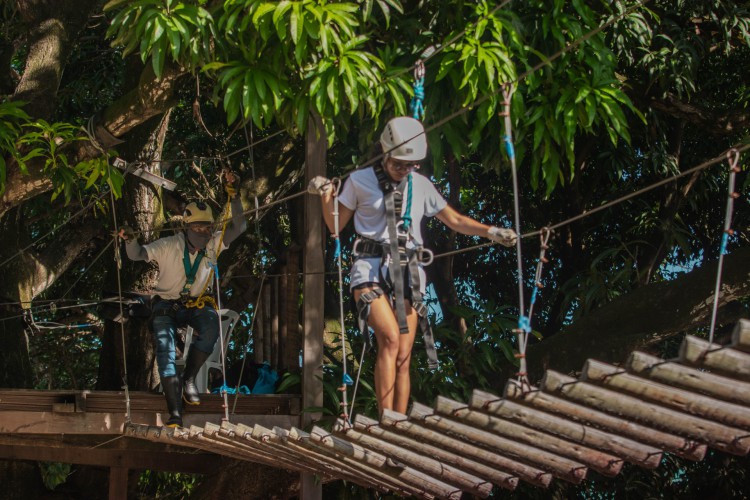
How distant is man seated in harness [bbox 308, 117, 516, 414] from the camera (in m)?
4.58

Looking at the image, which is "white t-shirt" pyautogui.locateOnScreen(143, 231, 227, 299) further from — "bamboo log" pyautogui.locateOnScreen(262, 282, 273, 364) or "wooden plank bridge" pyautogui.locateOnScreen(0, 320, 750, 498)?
"bamboo log" pyautogui.locateOnScreen(262, 282, 273, 364)

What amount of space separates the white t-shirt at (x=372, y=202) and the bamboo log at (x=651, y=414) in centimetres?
118

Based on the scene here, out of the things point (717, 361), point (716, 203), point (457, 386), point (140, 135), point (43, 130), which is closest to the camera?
point (717, 361)

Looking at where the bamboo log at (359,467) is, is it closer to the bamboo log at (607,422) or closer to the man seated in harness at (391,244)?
the man seated in harness at (391,244)

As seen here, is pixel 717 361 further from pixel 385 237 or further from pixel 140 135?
pixel 140 135

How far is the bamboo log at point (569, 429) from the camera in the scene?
3.82 metres

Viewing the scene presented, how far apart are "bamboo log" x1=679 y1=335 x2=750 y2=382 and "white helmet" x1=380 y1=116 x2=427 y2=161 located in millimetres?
1553

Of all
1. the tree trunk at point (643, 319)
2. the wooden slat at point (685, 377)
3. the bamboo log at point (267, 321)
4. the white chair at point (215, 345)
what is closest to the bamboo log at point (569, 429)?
the wooden slat at point (685, 377)

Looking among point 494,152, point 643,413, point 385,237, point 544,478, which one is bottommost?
point 544,478

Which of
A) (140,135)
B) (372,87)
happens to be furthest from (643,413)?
(140,135)

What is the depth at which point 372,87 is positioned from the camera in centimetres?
539

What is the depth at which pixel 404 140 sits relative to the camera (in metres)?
4.53

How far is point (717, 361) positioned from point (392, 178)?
171 centimetres

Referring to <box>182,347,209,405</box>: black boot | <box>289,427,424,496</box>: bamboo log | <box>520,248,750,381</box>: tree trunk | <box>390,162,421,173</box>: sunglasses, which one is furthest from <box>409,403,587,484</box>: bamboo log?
<box>182,347,209,405</box>: black boot
